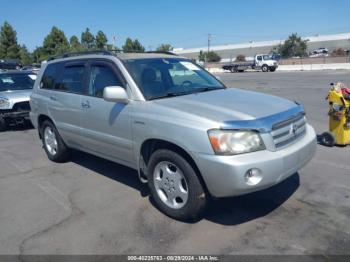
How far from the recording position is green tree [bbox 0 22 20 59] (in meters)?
52.5

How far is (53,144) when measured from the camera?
6379 mm

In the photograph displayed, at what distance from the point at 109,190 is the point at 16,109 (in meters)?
5.83

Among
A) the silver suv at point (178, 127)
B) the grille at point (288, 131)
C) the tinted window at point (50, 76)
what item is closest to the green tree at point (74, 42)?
the tinted window at point (50, 76)

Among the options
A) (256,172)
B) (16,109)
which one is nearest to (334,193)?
(256,172)

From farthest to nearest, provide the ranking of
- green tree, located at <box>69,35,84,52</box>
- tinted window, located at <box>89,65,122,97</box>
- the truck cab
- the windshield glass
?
green tree, located at <box>69,35,84,52</box>, the truck cab, the windshield glass, tinted window, located at <box>89,65,122,97</box>

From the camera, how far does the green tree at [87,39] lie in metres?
61.4

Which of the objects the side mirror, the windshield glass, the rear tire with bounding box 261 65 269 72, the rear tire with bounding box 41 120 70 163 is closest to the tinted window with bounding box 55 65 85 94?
the rear tire with bounding box 41 120 70 163

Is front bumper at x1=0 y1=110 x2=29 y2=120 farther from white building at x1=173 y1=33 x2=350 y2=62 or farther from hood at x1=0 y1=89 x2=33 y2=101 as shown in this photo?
white building at x1=173 y1=33 x2=350 y2=62

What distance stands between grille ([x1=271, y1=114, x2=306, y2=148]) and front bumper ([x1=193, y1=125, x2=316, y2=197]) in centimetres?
11

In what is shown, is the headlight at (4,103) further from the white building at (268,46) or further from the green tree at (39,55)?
the white building at (268,46)

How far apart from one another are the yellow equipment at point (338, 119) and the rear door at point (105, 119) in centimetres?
417

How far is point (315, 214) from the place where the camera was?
13.0 feet

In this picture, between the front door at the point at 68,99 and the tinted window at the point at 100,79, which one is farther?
the front door at the point at 68,99

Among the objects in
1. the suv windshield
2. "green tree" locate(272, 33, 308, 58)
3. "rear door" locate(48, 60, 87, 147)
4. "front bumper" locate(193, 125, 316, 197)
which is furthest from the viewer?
"green tree" locate(272, 33, 308, 58)
